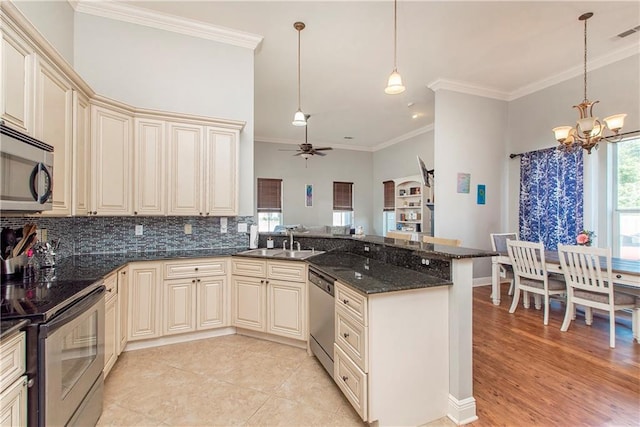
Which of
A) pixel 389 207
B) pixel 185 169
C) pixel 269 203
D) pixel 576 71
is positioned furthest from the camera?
pixel 389 207

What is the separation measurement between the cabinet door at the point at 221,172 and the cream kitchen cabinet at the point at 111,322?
1164 mm

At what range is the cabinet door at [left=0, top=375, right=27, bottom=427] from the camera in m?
1.10

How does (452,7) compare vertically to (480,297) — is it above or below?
above

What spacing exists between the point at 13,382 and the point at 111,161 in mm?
2159

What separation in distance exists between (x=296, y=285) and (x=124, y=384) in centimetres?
155

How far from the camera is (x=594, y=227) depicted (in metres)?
4.14

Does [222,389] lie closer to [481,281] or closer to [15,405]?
[15,405]

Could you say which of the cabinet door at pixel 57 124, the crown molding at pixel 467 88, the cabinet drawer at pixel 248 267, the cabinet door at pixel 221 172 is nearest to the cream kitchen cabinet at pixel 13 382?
the cabinet door at pixel 57 124

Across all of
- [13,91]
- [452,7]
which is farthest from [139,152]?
[452,7]

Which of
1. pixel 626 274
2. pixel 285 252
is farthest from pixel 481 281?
pixel 285 252

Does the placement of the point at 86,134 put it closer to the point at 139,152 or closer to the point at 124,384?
the point at 139,152

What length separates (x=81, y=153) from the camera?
2465 mm

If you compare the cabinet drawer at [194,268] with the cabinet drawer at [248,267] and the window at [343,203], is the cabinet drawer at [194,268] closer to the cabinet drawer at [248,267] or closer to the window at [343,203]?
the cabinet drawer at [248,267]

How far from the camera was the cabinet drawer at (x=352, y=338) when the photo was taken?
173 cm
